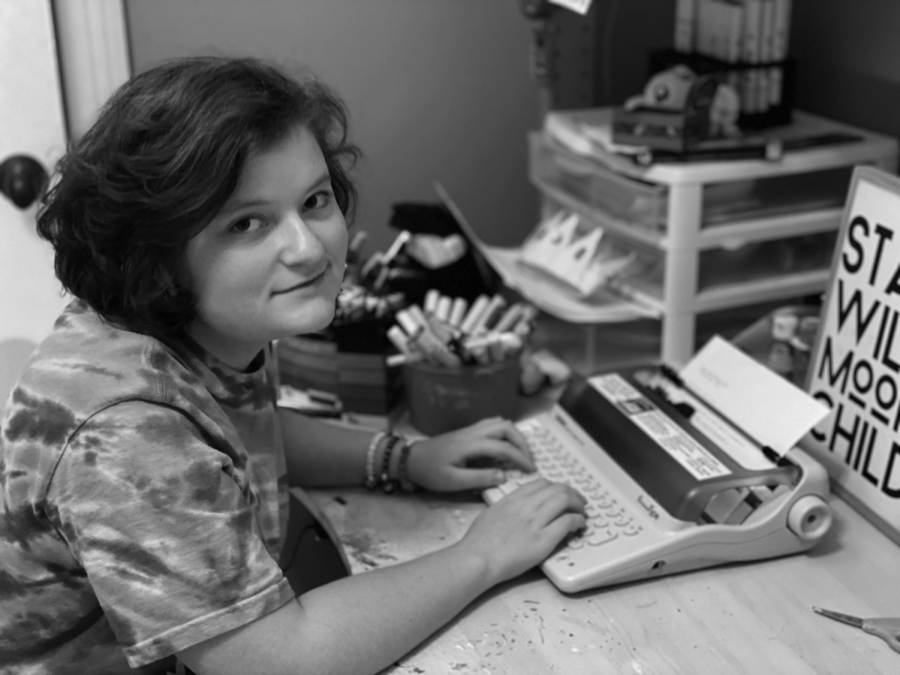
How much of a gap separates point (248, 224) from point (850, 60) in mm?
1024

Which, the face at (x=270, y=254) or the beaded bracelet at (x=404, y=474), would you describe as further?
the beaded bracelet at (x=404, y=474)

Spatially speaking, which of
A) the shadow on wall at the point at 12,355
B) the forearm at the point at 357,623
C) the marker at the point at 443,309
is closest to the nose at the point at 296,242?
the forearm at the point at 357,623

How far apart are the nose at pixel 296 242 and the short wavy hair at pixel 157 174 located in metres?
0.05

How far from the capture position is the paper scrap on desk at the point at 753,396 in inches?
40.4

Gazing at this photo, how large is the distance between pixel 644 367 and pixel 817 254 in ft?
1.12

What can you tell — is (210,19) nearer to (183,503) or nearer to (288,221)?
(288,221)

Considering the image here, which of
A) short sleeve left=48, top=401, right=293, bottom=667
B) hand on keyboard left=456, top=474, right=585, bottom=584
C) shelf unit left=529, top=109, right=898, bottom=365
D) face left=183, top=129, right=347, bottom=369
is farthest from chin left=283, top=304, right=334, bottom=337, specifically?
shelf unit left=529, top=109, right=898, bottom=365

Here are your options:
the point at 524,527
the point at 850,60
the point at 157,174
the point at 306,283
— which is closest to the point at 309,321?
the point at 306,283

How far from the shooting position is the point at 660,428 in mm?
1115

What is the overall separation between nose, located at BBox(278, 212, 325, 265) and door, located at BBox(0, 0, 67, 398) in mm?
784

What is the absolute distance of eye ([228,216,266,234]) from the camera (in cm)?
86

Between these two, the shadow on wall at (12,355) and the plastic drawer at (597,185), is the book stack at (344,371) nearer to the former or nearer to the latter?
the plastic drawer at (597,185)

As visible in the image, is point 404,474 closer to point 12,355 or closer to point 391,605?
point 391,605

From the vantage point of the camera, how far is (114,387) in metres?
0.82
